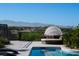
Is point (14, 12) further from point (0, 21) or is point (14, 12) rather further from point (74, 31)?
point (74, 31)

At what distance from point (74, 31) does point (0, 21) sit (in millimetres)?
2322

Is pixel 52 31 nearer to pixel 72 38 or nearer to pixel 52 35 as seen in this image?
pixel 52 35

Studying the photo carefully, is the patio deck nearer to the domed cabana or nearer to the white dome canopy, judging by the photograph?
the domed cabana

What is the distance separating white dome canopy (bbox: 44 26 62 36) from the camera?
9148 millimetres

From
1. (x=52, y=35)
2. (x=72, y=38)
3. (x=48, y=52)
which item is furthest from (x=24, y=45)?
(x=72, y=38)

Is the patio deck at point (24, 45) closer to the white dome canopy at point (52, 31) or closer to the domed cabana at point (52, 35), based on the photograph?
the domed cabana at point (52, 35)

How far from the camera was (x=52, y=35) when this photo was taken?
9703 mm

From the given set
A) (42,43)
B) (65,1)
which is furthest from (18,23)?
(65,1)

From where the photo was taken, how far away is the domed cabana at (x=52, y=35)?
30.2ft

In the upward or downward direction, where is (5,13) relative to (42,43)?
upward

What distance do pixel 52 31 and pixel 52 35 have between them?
174 mm

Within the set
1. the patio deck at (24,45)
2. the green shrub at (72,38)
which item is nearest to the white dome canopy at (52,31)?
the green shrub at (72,38)

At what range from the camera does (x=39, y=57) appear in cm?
855

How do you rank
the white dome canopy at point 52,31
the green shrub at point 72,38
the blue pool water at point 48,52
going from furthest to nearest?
the white dome canopy at point 52,31
the green shrub at point 72,38
the blue pool water at point 48,52
